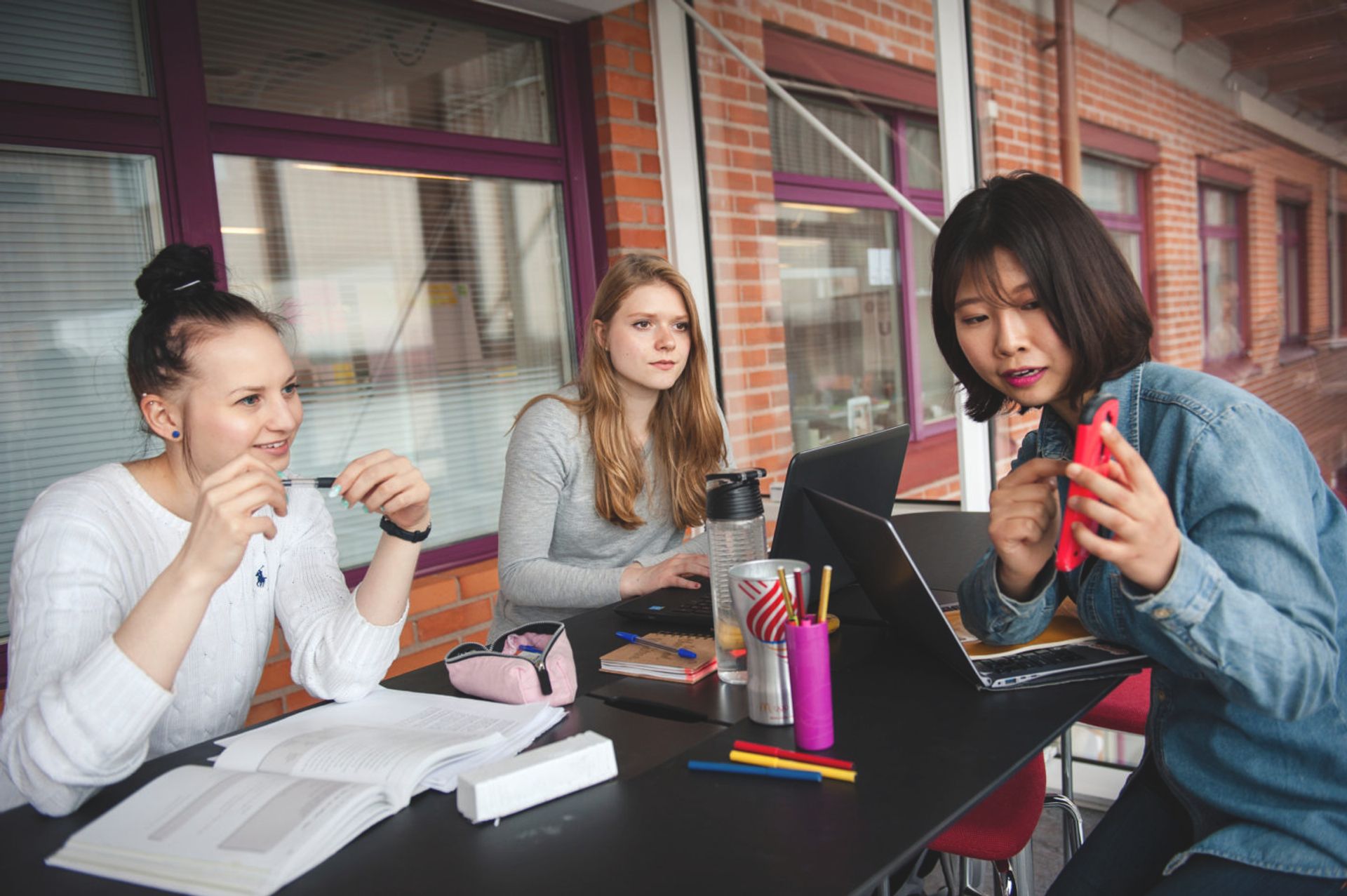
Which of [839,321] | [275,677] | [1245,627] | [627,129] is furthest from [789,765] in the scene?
[627,129]

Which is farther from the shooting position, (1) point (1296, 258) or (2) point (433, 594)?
(2) point (433, 594)

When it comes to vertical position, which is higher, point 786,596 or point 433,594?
point 786,596

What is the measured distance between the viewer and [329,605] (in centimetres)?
153

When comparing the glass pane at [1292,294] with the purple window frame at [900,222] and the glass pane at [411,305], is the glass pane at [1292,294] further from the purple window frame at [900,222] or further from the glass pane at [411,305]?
the glass pane at [411,305]

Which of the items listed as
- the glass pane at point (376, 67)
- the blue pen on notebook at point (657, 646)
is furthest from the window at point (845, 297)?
the blue pen on notebook at point (657, 646)

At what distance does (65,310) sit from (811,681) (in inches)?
85.6

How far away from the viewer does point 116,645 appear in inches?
44.4

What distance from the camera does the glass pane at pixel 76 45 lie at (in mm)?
2281

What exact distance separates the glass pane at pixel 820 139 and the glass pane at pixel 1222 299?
109cm

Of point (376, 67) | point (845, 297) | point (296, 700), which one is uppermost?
point (376, 67)

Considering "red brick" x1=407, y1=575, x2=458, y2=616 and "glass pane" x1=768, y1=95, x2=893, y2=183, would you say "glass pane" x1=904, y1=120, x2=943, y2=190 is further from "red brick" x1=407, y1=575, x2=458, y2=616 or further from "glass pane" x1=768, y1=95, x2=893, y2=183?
"red brick" x1=407, y1=575, x2=458, y2=616

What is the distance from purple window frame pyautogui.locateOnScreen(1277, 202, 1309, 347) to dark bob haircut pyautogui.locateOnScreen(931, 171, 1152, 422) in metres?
1.34

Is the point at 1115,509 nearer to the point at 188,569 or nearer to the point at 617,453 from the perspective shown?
the point at 188,569

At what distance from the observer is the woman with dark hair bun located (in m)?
1.12
